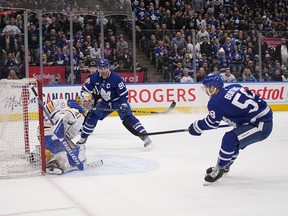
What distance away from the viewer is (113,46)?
10.0m

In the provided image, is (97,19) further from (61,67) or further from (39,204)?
(39,204)

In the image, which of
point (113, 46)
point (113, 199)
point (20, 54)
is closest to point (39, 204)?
point (113, 199)

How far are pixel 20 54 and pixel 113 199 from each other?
6184mm

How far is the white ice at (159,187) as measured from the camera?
321 cm

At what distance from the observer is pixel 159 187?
12.7 feet

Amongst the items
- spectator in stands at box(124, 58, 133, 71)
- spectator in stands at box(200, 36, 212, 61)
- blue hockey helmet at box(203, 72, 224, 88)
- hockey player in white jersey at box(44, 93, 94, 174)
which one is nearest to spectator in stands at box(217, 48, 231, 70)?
spectator in stands at box(200, 36, 212, 61)

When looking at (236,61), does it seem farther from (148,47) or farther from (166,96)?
(148,47)

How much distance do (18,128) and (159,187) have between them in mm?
1796

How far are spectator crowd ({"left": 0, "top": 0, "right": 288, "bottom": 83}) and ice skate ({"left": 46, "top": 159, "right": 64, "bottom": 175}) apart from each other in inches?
196

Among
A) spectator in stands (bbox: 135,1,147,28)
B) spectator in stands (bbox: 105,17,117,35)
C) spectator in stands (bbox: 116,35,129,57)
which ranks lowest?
spectator in stands (bbox: 116,35,129,57)

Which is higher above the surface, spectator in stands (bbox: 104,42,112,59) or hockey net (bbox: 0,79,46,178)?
spectator in stands (bbox: 104,42,112,59)

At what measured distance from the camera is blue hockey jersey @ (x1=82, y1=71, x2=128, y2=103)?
5.88m

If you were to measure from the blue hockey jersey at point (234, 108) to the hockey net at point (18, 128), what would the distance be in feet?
→ 5.20

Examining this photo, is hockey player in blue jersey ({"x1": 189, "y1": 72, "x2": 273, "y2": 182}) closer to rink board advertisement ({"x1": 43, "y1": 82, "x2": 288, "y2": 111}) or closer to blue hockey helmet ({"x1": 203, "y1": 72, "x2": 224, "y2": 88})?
blue hockey helmet ({"x1": 203, "y1": 72, "x2": 224, "y2": 88})
